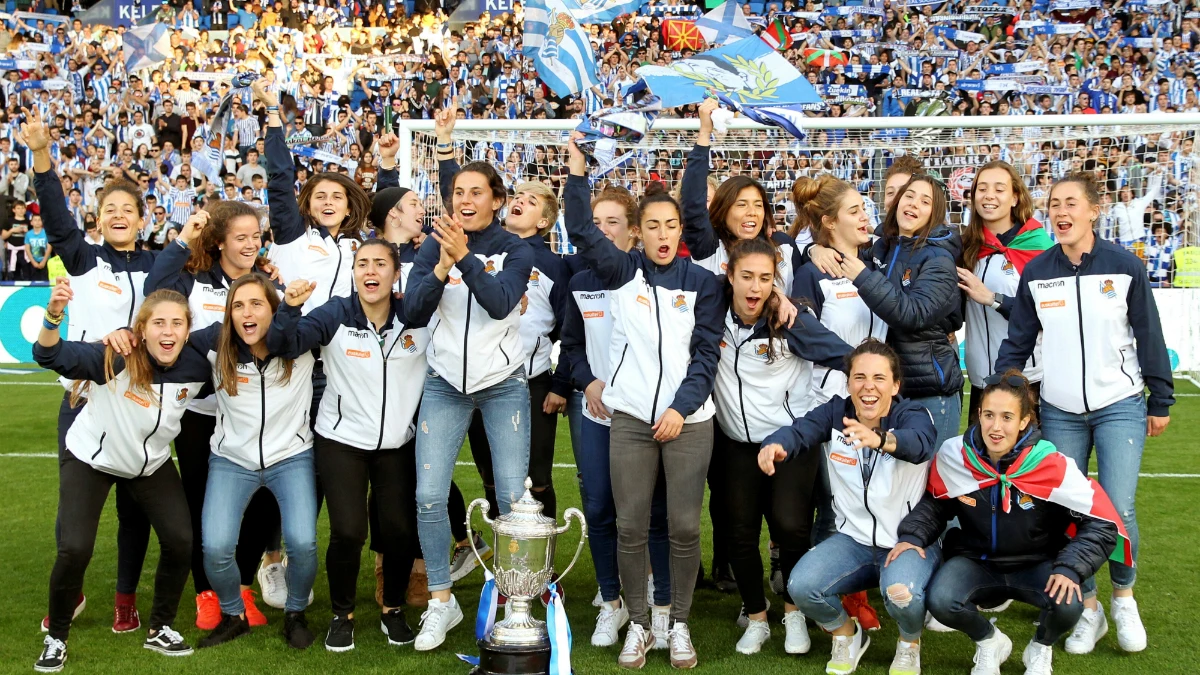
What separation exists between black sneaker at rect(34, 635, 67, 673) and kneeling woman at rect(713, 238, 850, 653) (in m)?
2.71

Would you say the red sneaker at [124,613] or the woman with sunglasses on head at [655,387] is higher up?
the woman with sunglasses on head at [655,387]

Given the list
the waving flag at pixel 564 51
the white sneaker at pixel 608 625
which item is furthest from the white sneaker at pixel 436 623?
the waving flag at pixel 564 51

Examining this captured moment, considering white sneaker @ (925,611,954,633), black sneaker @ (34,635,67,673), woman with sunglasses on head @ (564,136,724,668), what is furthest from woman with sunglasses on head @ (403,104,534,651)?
white sneaker @ (925,611,954,633)

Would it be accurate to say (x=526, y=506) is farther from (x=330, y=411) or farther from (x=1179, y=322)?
(x=1179, y=322)

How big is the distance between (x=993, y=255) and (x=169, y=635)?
4.01 meters

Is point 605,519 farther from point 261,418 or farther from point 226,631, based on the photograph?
point 226,631

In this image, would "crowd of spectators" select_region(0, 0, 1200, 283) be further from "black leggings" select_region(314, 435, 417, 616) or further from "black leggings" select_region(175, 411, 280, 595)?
"black leggings" select_region(314, 435, 417, 616)

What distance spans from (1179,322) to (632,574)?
9.34 metres

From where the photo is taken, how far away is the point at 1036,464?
4.43m

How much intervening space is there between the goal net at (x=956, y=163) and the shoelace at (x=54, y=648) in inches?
216

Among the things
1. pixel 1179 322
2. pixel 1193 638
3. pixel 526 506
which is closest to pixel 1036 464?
pixel 1193 638

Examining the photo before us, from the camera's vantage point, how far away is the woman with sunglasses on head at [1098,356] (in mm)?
4781

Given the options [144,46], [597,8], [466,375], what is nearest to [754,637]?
[466,375]

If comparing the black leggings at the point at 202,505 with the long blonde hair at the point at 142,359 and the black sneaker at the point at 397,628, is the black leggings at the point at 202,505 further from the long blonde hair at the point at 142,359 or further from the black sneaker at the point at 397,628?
the black sneaker at the point at 397,628
